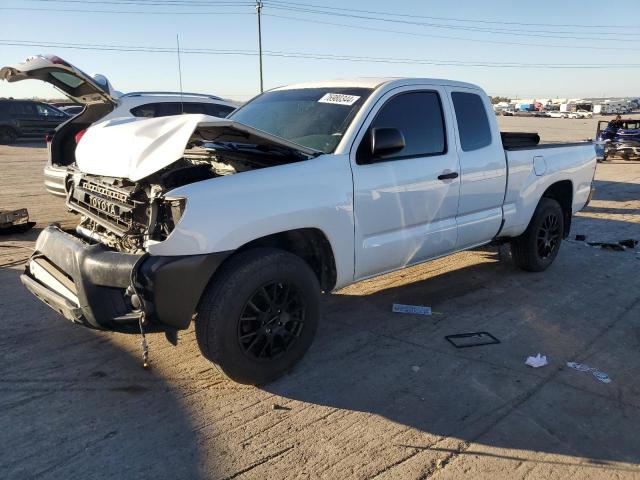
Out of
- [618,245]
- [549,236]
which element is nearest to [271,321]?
[549,236]

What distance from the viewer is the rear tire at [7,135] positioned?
75.1 ft

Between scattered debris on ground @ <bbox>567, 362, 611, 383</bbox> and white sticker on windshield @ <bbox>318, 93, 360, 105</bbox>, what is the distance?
8.21ft

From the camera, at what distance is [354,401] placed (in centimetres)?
335

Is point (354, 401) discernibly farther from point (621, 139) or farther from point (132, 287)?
point (621, 139)

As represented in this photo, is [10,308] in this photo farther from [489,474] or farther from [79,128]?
[489,474]

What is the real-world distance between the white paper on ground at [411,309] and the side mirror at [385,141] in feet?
5.34

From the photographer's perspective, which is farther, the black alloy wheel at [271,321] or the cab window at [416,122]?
the cab window at [416,122]

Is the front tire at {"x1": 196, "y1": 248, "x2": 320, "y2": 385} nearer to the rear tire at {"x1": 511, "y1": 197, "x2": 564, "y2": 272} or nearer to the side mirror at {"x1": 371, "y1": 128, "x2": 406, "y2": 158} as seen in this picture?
the side mirror at {"x1": 371, "y1": 128, "x2": 406, "y2": 158}

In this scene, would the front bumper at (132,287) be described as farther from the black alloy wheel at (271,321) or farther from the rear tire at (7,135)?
the rear tire at (7,135)

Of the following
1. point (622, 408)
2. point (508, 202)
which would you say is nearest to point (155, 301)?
point (622, 408)

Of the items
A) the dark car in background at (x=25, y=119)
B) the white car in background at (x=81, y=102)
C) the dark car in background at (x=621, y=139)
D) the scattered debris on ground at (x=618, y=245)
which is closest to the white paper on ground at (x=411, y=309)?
the white car in background at (x=81, y=102)

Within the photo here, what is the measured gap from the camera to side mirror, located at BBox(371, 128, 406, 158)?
3.73 m

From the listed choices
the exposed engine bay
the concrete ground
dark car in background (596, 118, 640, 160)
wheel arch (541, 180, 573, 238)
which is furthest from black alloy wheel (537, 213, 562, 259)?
dark car in background (596, 118, 640, 160)

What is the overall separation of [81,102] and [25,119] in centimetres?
1970
